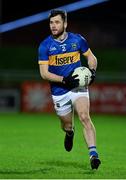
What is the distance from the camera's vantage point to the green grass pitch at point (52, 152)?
31.8 feet

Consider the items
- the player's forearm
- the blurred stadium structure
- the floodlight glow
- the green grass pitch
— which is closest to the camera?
the green grass pitch

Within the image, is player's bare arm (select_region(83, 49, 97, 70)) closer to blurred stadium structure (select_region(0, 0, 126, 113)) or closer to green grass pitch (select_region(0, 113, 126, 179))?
green grass pitch (select_region(0, 113, 126, 179))

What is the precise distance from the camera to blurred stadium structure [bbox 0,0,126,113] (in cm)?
2675

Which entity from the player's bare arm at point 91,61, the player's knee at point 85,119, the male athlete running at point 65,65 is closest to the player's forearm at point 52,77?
the male athlete running at point 65,65

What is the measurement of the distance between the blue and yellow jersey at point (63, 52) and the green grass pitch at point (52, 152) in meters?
1.51

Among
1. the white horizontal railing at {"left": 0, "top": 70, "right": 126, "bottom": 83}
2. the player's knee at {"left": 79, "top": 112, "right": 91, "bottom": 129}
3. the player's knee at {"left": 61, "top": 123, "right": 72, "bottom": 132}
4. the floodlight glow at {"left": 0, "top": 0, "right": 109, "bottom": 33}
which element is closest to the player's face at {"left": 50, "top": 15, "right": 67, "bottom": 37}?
the player's knee at {"left": 79, "top": 112, "right": 91, "bottom": 129}

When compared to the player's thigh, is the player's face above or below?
above

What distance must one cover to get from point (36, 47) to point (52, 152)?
21347mm

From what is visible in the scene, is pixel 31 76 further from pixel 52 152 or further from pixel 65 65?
pixel 65 65

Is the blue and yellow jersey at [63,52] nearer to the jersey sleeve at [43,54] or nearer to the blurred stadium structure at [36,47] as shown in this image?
the jersey sleeve at [43,54]

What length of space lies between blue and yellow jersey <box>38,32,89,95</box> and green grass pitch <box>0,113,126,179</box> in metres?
1.51

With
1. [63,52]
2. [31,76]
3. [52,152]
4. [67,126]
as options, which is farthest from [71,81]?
[31,76]

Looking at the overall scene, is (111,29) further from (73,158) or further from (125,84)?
(73,158)

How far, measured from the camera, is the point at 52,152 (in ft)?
42.6
